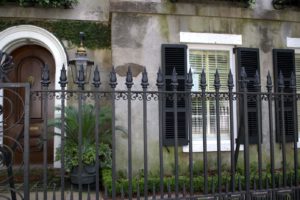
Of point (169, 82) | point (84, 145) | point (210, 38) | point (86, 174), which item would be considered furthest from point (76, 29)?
point (86, 174)

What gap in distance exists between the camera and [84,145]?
6090mm

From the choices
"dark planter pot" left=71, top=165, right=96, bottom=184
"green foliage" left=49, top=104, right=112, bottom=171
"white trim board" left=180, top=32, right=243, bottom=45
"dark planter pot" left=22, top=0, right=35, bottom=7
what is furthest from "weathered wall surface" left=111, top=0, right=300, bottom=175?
"dark planter pot" left=22, top=0, right=35, bottom=7

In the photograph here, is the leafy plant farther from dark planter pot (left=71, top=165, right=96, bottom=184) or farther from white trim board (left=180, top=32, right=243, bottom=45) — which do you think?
dark planter pot (left=71, top=165, right=96, bottom=184)

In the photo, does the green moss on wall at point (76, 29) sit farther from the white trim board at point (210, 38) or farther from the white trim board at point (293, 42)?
the white trim board at point (293, 42)

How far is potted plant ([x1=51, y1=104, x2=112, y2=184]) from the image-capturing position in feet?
19.6

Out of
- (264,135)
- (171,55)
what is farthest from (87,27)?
(264,135)

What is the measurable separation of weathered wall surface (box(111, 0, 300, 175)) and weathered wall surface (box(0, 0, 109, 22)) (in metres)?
1.27

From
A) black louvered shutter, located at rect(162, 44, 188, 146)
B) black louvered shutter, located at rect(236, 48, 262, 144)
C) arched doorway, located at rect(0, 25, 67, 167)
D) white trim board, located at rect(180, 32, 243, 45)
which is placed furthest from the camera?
arched doorway, located at rect(0, 25, 67, 167)

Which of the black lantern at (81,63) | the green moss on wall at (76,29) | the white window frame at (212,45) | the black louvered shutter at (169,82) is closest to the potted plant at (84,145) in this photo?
the black lantern at (81,63)

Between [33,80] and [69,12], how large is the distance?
69.9 inches

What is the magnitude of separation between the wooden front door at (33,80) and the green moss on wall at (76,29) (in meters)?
0.57

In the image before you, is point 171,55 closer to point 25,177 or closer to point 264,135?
point 264,135

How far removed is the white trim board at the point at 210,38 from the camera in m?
6.72

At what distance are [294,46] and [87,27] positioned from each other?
15.8 ft
